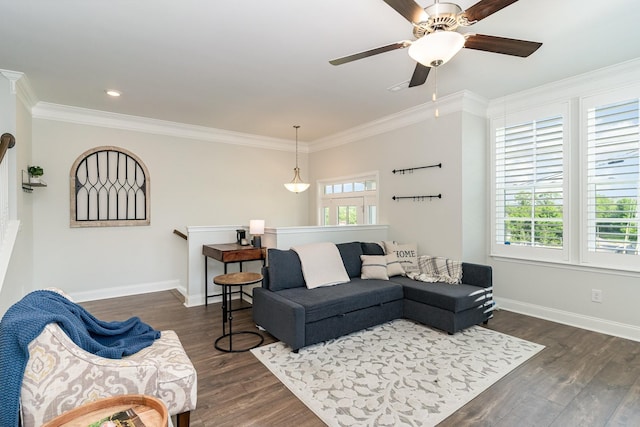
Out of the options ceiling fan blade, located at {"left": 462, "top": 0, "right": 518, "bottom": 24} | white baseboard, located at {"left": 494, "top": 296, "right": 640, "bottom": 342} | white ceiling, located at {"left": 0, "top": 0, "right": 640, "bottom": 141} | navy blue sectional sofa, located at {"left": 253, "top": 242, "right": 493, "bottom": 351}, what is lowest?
white baseboard, located at {"left": 494, "top": 296, "right": 640, "bottom": 342}

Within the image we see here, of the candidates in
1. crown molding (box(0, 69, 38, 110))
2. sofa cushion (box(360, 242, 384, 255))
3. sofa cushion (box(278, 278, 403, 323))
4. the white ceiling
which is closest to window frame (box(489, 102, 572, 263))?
the white ceiling

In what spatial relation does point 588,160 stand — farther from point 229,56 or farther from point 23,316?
point 23,316

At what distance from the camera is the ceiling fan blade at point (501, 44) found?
1989 mm

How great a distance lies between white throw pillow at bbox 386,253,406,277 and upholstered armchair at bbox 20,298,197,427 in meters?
2.96

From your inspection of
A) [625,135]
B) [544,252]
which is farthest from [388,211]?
[625,135]

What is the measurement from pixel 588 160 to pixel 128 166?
6.15 m

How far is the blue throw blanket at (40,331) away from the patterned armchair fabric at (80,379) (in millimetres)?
54

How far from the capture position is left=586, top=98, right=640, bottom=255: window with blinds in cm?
322

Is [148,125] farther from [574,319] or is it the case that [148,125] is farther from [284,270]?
[574,319]

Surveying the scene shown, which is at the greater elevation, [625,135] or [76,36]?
[76,36]

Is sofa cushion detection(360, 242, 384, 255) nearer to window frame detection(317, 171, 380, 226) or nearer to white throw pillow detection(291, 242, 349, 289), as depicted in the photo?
white throw pillow detection(291, 242, 349, 289)

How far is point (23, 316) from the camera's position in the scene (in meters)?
1.40

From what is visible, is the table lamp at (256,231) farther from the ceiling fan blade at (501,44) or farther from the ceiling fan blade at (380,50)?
the ceiling fan blade at (501,44)

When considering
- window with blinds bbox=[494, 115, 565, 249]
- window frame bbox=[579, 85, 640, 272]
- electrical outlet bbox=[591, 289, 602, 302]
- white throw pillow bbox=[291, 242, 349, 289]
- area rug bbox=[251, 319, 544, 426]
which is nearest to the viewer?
area rug bbox=[251, 319, 544, 426]
